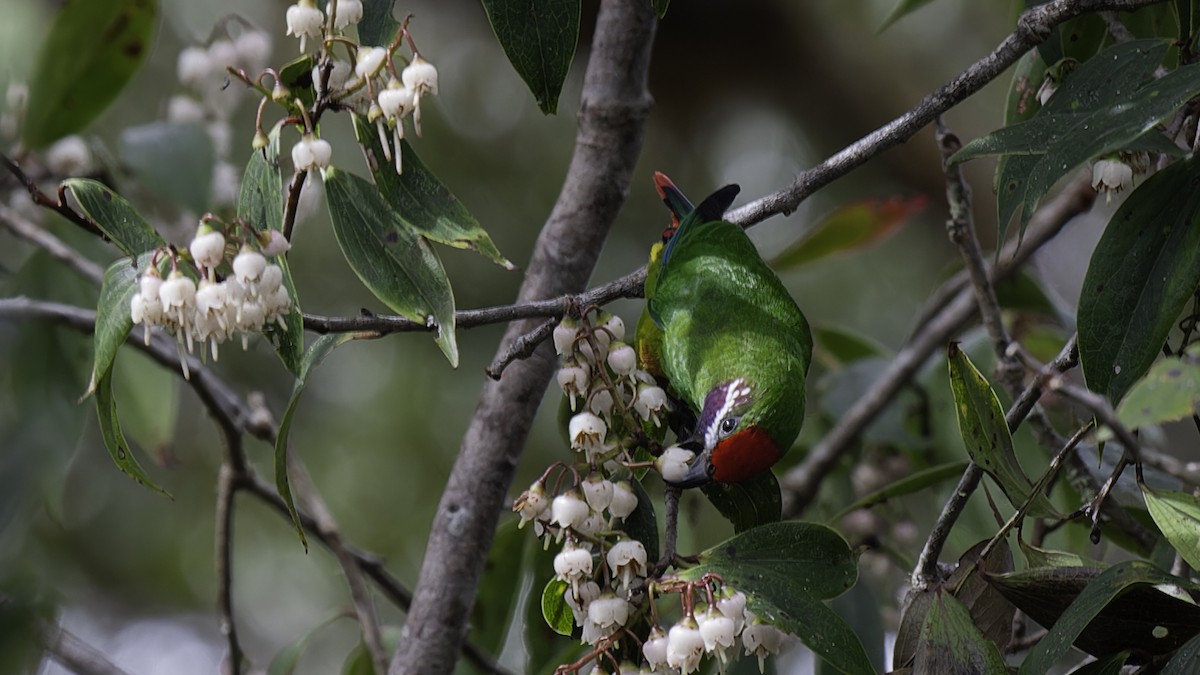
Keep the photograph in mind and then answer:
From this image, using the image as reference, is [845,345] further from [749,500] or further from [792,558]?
[792,558]

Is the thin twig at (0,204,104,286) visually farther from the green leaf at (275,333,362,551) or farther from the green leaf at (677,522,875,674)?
the green leaf at (677,522,875,674)

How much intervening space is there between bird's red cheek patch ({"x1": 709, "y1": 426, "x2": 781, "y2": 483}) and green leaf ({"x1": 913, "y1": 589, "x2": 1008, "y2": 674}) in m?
0.29

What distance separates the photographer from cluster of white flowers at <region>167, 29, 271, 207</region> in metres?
2.27

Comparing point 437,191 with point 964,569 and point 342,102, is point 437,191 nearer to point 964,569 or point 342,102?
point 342,102

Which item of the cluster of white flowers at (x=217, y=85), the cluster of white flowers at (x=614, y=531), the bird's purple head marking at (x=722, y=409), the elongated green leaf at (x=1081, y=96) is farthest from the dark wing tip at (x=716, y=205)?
Answer: the cluster of white flowers at (x=217, y=85)

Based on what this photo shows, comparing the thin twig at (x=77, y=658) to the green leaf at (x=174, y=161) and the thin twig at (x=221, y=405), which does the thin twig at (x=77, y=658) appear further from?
the green leaf at (x=174, y=161)

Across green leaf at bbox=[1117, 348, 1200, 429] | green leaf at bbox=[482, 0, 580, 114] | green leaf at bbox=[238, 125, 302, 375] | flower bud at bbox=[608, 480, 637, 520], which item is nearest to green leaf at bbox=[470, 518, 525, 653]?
flower bud at bbox=[608, 480, 637, 520]

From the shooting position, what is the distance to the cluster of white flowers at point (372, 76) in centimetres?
99

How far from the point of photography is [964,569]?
105 centimetres

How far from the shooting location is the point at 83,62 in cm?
189

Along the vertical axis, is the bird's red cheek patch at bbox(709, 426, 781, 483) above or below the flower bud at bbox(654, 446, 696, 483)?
above

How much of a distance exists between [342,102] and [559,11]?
0.22 m

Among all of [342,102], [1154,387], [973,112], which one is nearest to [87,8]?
[342,102]

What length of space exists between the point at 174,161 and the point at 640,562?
1.30 metres
